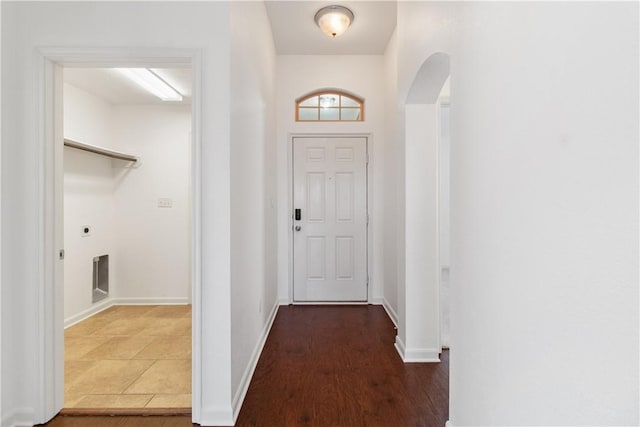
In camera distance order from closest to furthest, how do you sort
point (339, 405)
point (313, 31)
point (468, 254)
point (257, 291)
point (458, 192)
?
1. point (468, 254)
2. point (458, 192)
3. point (339, 405)
4. point (257, 291)
5. point (313, 31)

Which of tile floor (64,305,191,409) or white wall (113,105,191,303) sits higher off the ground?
A: white wall (113,105,191,303)

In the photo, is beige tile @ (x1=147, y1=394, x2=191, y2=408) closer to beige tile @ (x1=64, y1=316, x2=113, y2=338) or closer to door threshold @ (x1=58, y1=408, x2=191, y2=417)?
door threshold @ (x1=58, y1=408, x2=191, y2=417)

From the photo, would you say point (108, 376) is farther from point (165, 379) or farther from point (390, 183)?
point (390, 183)

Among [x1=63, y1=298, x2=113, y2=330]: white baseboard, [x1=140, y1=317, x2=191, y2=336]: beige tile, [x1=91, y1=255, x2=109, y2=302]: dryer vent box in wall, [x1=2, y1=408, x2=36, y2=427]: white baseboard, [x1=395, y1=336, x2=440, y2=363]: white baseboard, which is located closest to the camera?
[x1=2, y1=408, x2=36, y2=427]: white baseboard

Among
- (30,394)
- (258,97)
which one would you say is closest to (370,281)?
(258,97)

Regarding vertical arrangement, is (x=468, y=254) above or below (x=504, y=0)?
below

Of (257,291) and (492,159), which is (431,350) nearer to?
(257,291)

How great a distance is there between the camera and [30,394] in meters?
1.73

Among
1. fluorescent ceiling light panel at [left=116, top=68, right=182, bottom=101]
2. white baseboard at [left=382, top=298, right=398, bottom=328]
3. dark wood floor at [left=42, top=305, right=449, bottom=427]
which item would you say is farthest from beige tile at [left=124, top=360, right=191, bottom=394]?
fluorescent ceiling light panel at [left=116, top=68, right=182, bottom=101]

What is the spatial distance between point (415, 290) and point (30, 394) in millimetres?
2405

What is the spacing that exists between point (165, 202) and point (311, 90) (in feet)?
7.36

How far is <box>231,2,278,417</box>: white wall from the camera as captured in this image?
1.85 meters

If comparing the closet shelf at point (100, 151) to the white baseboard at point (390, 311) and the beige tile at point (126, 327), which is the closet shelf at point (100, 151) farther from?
the white baseboard at point (390, 311)

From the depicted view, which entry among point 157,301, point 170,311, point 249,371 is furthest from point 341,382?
point 157,301
